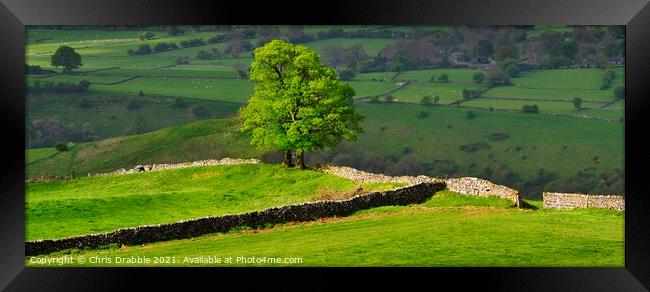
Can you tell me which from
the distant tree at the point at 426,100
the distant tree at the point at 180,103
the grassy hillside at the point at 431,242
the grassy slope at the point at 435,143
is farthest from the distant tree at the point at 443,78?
the grassy hillside at the point at 431,242

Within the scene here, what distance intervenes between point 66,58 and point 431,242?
36.5 ft

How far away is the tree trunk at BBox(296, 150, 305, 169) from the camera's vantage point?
34.5 meters

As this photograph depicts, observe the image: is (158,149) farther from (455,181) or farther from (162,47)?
(455,181)

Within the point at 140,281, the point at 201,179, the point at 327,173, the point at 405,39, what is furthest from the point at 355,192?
the point at 140,281

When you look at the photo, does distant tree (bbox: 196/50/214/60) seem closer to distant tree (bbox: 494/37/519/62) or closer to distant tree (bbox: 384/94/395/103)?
distant tree (bbox: 384/94/395/103)

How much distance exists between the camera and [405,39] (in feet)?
127

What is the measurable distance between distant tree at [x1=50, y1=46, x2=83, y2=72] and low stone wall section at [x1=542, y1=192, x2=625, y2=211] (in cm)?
1227

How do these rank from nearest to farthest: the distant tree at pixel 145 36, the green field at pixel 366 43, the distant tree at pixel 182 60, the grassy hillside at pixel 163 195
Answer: the grassy hillside at pixel 163 195
the distant tree at pixel 145 36
the green field at pixel 366 43
the distant tree at pixel 182 60

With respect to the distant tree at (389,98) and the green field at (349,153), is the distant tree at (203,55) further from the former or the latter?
the distant tree at (389,98)

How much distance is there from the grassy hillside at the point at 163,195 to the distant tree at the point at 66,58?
305 cm

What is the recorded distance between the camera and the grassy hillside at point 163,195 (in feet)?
92.1
